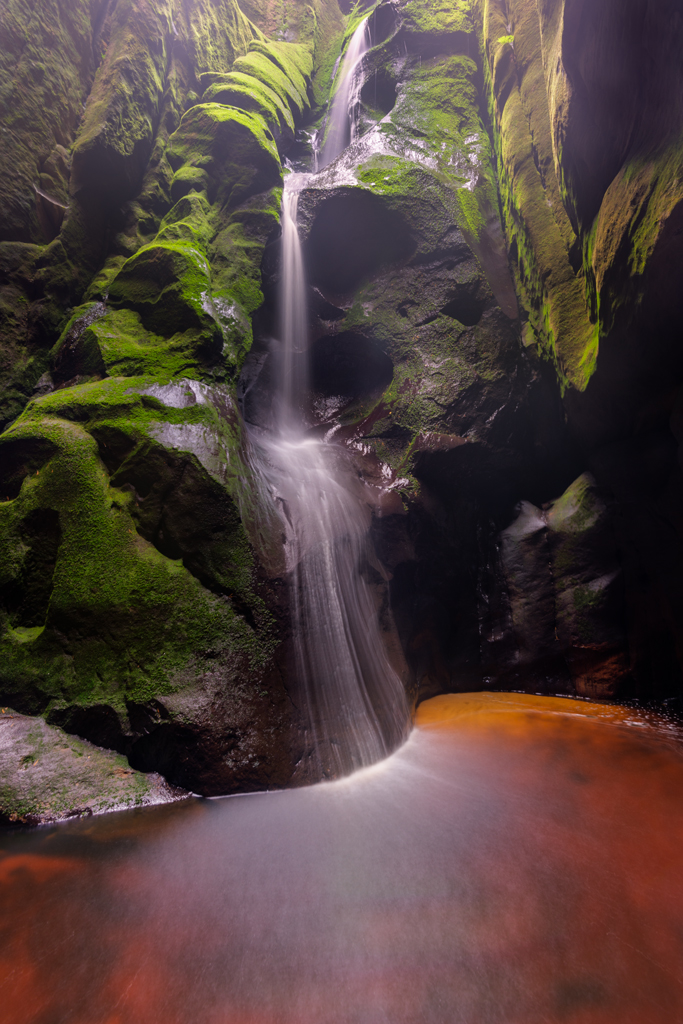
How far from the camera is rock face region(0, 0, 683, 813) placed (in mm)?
3713

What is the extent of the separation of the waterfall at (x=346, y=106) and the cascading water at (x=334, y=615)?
30.3 feet

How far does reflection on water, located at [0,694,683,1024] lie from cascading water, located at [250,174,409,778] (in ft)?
1.70

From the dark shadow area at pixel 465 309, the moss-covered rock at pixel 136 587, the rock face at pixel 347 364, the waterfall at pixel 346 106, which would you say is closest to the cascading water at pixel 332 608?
the rock face at pixel 347 364

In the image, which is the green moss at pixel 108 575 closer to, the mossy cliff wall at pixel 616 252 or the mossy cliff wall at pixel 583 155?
the mossy cliff wall at pixel 616 252

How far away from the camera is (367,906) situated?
2.32 metres

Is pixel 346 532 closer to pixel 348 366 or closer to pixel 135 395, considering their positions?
pixel 135 395

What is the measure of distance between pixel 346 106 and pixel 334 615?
12.8m

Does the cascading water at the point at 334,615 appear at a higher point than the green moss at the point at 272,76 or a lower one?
lower

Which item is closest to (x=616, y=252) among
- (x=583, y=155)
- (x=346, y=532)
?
(x=583, y=155)

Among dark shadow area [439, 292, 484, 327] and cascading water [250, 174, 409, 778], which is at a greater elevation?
dark shadow area [439, 292, 484, 327]

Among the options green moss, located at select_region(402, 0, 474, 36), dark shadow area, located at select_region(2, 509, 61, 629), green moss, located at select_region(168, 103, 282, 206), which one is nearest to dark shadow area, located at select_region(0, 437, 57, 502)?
dark shadow area, located at select_region(2, 509, 61, 629)

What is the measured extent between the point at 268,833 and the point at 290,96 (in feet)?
49.0

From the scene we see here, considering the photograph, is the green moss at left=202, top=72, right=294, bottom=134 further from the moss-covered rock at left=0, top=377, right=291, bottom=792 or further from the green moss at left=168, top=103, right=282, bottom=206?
the moss-covered rock at left=0, top=377, right=291, bottom=792

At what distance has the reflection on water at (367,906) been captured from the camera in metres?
1.82
